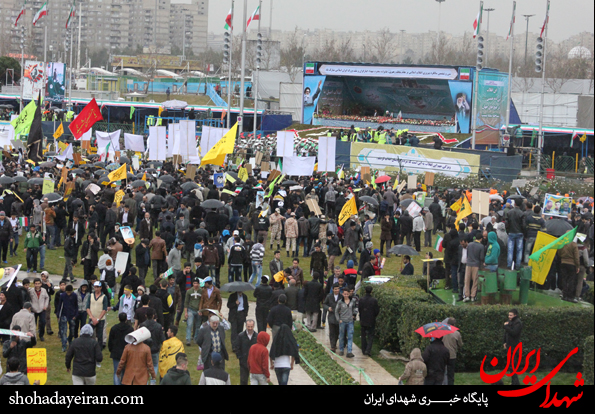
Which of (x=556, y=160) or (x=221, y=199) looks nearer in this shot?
(x=221, y=199)

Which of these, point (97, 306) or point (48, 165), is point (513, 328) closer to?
point (97, 306)

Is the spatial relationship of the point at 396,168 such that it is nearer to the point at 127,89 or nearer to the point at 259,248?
the point at 259,248

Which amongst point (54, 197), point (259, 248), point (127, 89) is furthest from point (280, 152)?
point (127, 89)

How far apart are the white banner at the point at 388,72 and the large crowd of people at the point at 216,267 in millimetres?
22251

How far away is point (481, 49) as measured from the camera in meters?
35.9

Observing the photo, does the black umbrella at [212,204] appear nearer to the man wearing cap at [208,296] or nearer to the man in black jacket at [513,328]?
the man wearing cap at [208,296]

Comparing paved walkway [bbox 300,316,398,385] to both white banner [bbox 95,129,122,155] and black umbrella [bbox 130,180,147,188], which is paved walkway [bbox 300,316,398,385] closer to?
black umbrella [bbox 130,180,147,188]

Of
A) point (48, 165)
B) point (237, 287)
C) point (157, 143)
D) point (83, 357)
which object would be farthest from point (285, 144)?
point (83, 357)

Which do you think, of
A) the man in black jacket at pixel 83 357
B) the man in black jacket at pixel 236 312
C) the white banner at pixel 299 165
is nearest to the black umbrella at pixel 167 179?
the white banner at pixel 299 165

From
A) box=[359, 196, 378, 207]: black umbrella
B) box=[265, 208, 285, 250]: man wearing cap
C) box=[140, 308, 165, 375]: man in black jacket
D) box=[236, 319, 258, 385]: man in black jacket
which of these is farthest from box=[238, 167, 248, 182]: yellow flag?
box=[236, 319, 258, 385]: man in black jacket

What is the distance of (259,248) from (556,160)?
25034 mm

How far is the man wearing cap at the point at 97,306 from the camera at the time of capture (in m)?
12.6
